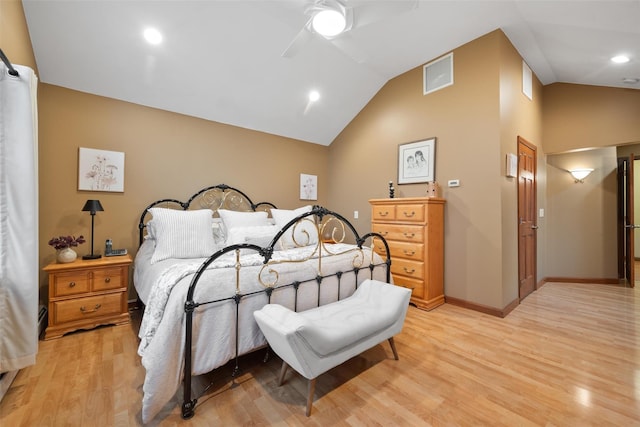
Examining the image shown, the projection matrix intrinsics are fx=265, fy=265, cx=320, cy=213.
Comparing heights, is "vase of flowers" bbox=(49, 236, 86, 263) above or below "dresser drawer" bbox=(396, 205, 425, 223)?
below

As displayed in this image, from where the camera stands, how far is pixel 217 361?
1600mm

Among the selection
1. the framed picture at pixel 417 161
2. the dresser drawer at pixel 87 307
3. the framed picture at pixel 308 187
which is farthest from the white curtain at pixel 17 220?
the framed picture at pixel 417 161

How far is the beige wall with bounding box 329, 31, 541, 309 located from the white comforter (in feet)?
6.81

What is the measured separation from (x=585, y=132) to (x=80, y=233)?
6.64 m

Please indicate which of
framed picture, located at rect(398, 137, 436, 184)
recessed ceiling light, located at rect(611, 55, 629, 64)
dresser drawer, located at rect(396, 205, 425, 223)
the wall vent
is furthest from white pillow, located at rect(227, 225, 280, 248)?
recessed ceiling light, located at rect(611, 55, 629, 64)

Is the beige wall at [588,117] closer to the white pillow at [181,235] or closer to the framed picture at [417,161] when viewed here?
the framed picture at [417,161]

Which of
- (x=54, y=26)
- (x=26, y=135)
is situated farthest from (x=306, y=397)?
(x=54, y=26)

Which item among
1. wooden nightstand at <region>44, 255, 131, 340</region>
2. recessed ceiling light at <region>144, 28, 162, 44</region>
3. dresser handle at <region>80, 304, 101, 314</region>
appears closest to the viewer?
wooden nightstand at <region>44, 255, 131, 340</region>

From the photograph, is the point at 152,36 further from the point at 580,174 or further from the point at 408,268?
the point at 580,174

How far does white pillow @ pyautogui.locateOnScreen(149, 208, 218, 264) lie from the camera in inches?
100.0

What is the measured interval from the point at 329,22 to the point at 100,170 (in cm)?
286

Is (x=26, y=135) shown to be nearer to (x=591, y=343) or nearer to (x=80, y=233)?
(x=80, y=233)

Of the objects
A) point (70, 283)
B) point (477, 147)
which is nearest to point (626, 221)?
point (477, 147)

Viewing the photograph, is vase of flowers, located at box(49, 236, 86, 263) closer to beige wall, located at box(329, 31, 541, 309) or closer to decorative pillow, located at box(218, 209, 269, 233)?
decorative pillow, located at box(218, 209, 269, 233)
